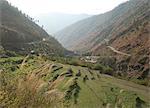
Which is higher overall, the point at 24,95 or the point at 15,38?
the point at 15,38

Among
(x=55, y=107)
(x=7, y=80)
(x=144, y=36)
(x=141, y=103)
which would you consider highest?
(x=144, y=36)

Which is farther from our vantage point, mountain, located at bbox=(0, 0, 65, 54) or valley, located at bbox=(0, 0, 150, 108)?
mountain, located at bbox=(0, 0, 65, 54)

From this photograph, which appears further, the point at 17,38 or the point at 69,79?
the point at 17,38

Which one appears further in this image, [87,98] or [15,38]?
[15,38]

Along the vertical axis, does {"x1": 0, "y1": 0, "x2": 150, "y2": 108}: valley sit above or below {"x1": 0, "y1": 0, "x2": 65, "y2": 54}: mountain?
below

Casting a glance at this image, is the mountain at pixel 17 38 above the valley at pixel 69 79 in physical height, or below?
above

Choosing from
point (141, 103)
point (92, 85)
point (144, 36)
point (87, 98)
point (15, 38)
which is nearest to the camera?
point (87, 98)

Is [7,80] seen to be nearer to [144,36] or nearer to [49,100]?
[49,100]

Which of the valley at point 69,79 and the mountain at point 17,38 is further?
the mountain at point 17,38

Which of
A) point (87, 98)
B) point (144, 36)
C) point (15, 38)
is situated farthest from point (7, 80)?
point (144, 36)

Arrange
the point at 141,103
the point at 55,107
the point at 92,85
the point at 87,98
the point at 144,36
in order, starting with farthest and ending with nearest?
the point at 144,36, the point at 92,85, the point at 141,103, the point at 87,98, the point at 55,107

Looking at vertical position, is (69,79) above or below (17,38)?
below

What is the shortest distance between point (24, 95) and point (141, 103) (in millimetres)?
32357

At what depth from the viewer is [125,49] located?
137125mm
